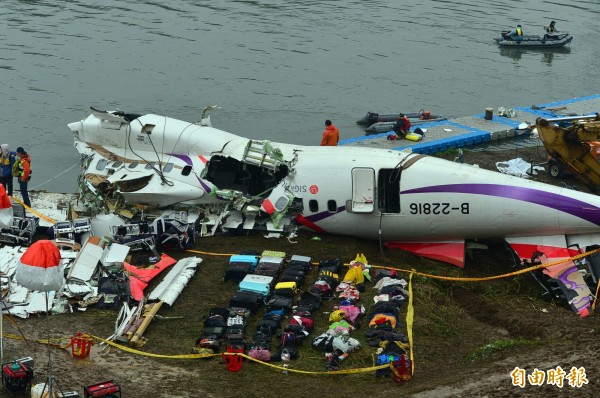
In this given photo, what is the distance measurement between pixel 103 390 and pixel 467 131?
2445 cm

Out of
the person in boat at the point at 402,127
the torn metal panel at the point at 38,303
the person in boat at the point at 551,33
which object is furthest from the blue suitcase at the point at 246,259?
the person in boat at the point at 551,33

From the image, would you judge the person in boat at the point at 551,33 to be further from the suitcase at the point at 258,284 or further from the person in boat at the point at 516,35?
the suitcase at the point at 258,284

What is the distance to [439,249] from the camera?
2278 cm

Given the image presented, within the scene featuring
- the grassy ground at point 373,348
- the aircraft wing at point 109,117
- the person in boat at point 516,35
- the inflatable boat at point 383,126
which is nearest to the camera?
the grassy ground at point 373,348

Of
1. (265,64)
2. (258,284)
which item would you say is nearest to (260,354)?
(258,284)

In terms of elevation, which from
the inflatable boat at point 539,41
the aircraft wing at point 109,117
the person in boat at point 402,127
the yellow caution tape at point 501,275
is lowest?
the inflatable boat at point 539,41

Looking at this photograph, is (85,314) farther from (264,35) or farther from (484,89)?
(264,35)

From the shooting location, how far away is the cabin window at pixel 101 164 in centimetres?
2548

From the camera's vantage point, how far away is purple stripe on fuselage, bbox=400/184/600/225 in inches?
839

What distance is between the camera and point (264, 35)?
2251 inches

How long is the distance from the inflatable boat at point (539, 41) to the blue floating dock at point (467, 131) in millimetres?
17743

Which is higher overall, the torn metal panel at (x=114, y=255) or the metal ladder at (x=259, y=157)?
the metal ladder at (x=259, y=157)

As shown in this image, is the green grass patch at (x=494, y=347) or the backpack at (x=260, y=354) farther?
the green grass patch at (x=494, y=347)

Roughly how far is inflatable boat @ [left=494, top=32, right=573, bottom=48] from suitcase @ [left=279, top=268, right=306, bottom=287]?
4116cm
